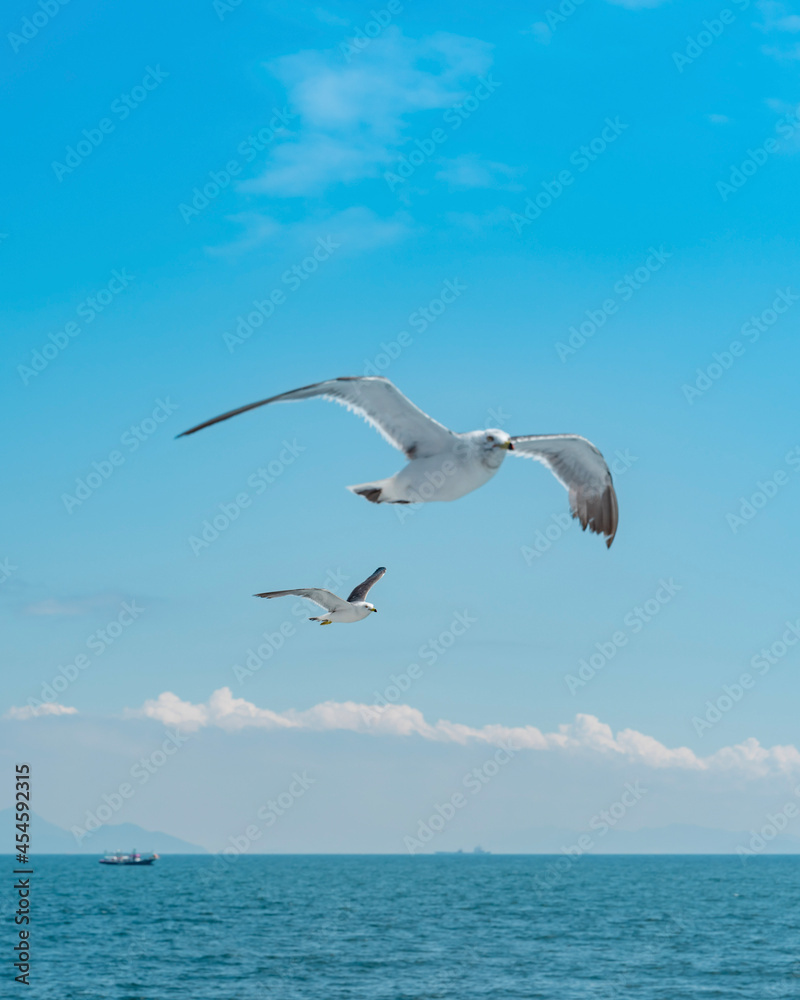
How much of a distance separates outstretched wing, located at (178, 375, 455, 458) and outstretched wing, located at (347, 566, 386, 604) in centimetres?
289

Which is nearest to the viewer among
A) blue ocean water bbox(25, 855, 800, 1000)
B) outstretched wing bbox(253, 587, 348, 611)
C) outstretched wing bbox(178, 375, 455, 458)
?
outstretched wing bbox(178, 375, 455, 458)

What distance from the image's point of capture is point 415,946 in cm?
7475

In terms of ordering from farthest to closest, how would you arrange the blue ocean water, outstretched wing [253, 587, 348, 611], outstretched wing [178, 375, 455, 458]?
the blue ocean water < outstretched wing [253, 587, 348, 611] < outstretched wing [178, 375, 455, 458]

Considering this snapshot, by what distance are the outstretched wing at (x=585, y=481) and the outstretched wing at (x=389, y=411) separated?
2920mm

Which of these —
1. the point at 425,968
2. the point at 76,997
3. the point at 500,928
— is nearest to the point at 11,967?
the point at 76,997

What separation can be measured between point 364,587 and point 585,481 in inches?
142

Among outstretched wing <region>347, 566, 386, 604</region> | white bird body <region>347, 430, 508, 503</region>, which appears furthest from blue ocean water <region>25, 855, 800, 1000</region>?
white bird body <region>347, 430, 508, 503</region>

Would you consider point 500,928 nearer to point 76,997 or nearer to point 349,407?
point 76,997

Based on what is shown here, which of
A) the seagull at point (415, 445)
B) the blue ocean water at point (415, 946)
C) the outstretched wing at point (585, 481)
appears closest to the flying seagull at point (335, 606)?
the seagull at point (415, 445)

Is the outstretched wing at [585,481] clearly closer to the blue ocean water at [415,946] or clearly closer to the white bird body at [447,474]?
the white bird body at [447,474]

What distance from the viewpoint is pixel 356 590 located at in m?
15.4

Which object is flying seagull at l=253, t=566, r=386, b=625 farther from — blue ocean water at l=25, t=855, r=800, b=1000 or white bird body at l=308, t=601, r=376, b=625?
blue ocean water at l=25, t=855, r=800, b=1000

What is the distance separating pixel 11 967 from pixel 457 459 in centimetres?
6788

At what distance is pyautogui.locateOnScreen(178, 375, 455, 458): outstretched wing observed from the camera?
11789 mm
